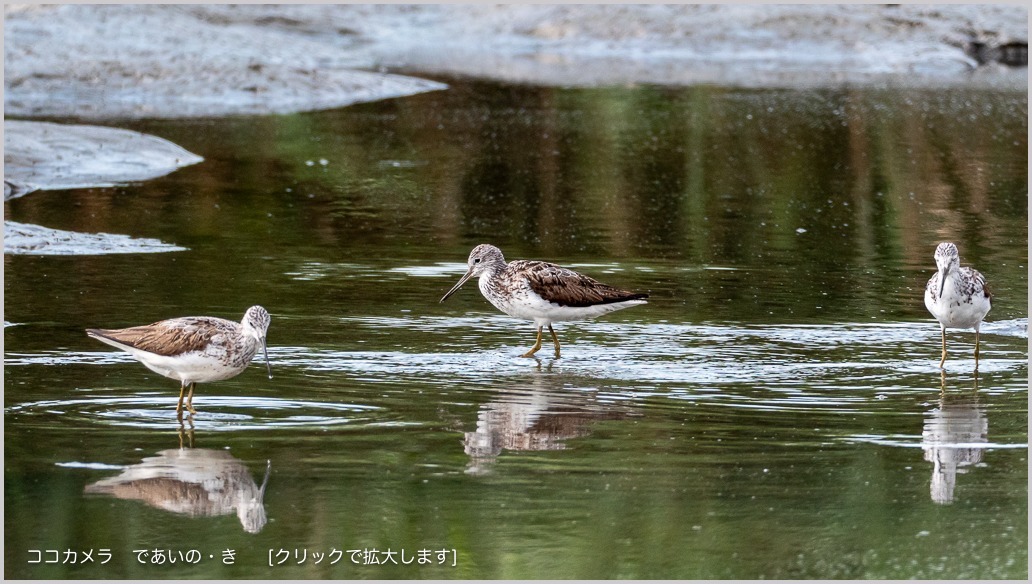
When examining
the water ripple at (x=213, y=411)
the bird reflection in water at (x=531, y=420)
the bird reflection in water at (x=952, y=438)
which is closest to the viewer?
the bird reflection in water at (x=952, y=438)

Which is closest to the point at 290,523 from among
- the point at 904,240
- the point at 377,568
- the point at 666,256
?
the point at 377,568

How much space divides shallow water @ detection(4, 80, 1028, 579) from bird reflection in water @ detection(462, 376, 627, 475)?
32 mm

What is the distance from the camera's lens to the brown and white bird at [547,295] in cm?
1215

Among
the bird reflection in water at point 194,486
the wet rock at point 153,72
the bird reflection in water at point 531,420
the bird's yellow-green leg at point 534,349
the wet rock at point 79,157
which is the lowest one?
the bird reflection in water at point 194,486

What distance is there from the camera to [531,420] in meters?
9.92

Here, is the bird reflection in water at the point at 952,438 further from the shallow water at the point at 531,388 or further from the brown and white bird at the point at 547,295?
the brown and white bird at the point at 547,295

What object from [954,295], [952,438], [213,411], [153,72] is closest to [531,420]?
[213,411]

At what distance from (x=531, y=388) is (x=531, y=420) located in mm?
948

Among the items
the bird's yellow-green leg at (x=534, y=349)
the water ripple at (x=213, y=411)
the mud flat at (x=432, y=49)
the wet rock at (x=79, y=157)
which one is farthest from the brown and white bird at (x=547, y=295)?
the mud flat at (x=432, y=49)

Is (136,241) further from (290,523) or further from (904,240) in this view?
(290,523)

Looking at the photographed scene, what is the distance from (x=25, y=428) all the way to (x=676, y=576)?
4345 millimetres

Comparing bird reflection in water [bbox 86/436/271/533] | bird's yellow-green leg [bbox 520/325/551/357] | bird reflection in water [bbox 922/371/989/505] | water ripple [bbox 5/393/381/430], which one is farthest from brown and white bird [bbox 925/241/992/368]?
bird reflection in water [bbox 86/436/271/533]

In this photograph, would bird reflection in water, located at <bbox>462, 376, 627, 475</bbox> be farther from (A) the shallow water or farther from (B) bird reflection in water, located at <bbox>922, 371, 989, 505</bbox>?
(B) bird reflection in water, located at <bbox>922, 371, 989, 505</bbox>

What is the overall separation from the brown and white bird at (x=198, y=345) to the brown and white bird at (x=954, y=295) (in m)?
5.01
